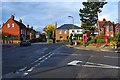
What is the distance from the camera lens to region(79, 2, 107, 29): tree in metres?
Answer: 63.8

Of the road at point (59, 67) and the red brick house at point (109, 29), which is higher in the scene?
the red brick house at point (109, 29)

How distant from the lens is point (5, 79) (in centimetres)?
957

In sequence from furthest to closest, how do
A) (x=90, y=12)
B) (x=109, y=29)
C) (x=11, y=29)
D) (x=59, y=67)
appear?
(x=11, y=29) < (x=109, y=29) < (x=90, y=12) < (x=59, y=67)

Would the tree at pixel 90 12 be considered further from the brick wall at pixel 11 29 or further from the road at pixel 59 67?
the road at pixel 59 67

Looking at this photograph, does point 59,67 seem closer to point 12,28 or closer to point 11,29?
point 12,28

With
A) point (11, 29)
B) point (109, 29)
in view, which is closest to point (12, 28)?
point (11, 29)

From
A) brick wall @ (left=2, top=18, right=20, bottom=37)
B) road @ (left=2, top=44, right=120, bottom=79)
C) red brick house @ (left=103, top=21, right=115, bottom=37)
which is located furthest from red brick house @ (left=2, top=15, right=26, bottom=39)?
road @ (left=2, top=44, right=120, bottom=79)

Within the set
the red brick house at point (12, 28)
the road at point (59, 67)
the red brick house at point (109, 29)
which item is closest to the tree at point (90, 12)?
the red brick house at point (109, 29)

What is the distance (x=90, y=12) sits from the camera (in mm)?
64438

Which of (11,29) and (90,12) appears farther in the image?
(11,29)

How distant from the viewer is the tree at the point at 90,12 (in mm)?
63781

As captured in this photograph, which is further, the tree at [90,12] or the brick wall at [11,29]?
the brick wall at [11,29]

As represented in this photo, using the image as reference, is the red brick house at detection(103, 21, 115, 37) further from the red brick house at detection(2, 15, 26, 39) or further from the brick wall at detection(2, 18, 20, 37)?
the brick wall at detection(2, 18, 20, 37)

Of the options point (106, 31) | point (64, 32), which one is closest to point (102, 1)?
point (106, 31)
